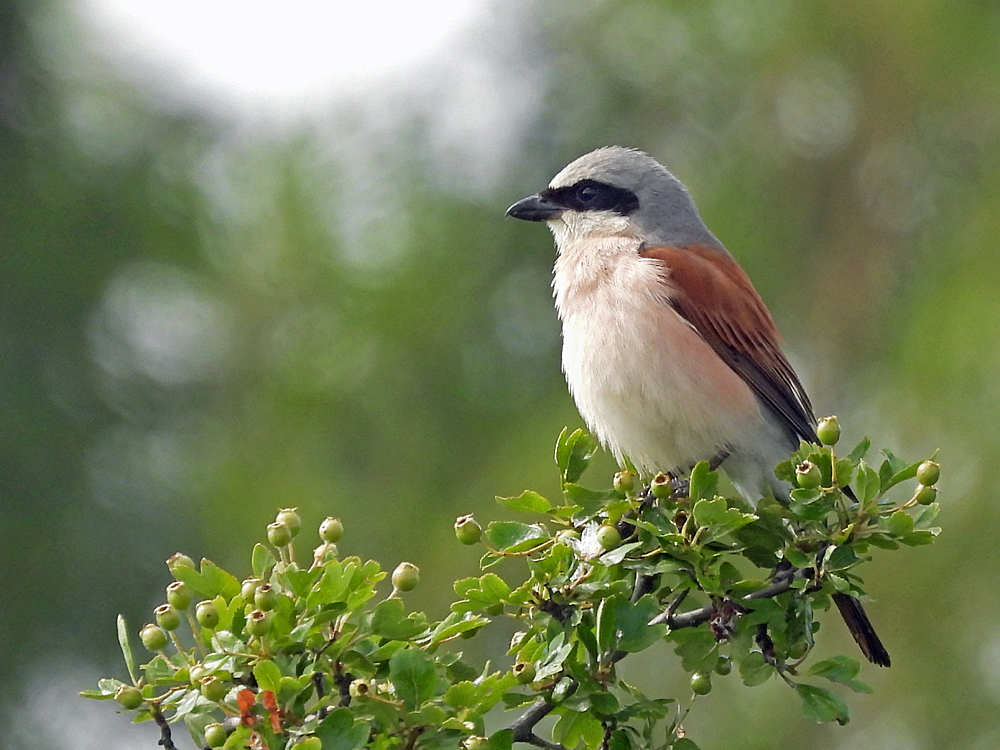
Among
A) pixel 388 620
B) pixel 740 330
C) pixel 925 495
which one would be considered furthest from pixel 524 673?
pixel 740 330

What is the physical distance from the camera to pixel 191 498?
4547 millimetres

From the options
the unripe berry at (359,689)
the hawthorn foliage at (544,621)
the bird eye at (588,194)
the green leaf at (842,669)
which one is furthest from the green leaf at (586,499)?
the bird eye at (588,194)

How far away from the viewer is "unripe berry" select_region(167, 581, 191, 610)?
5.44ft

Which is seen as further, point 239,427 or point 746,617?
point 239,427

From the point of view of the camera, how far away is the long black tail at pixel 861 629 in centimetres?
253

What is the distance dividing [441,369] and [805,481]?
2.74 metres

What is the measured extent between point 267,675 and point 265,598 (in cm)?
10

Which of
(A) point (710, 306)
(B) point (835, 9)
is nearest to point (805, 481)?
(A) point (710, 306)

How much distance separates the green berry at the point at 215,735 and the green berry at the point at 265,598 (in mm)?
164

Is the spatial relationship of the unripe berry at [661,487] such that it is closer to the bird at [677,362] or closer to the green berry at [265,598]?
the green berry at [265,598]

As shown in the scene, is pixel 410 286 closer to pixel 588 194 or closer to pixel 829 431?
pixel 588 194

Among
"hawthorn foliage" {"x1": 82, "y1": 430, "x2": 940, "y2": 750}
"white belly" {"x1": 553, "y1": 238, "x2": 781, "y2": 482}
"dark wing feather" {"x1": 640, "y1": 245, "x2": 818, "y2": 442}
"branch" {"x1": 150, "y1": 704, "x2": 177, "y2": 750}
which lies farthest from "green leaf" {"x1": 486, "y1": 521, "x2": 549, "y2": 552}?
"dark wing feather" {"x1": 640, "y1": 245, "x2": 818, "y2": 442}

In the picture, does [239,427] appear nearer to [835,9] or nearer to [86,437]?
[86,437]

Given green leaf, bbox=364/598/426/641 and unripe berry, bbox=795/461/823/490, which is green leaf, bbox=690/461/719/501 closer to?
unripe berry, bbox=795/461/823/490
